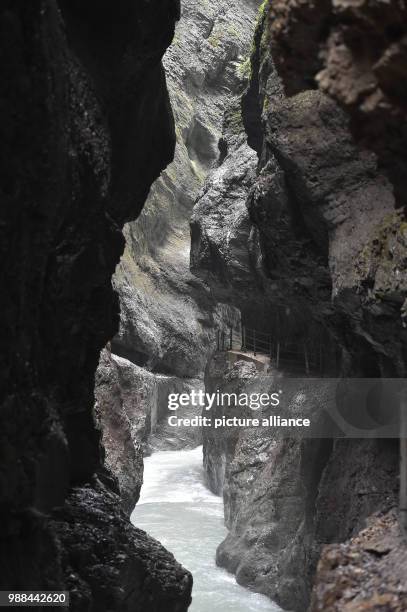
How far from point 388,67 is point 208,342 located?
3481 cm

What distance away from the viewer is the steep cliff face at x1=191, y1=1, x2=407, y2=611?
6934 millimetres

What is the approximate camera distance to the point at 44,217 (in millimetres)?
8414

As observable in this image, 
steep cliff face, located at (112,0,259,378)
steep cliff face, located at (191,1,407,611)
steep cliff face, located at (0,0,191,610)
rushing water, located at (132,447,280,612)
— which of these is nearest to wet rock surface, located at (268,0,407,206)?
steep cliff face, located at (191,1,407,611)

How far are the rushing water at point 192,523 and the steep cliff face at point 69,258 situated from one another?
5608mm

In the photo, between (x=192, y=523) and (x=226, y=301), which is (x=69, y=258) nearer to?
(x=226, y=301)

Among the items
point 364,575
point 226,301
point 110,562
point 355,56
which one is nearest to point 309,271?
point 110,562

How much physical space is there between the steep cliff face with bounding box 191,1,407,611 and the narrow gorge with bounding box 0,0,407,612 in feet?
0.18

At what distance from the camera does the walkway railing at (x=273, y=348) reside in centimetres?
2073

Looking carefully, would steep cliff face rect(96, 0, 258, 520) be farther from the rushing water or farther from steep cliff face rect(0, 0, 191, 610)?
steep cliff face rect(0, 0, 191, 610)

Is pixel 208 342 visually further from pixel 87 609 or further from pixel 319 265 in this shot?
pixel 87 609

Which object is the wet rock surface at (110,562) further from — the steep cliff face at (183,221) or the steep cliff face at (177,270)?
the steep cliff face at (183,221)

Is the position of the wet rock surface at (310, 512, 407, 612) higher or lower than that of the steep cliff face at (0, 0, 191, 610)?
lower

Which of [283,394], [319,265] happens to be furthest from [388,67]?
[283,394]

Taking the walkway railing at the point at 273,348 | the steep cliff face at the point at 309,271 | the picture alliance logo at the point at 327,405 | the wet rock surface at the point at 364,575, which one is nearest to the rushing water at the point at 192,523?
the steep cliff face at the point at 309,271
